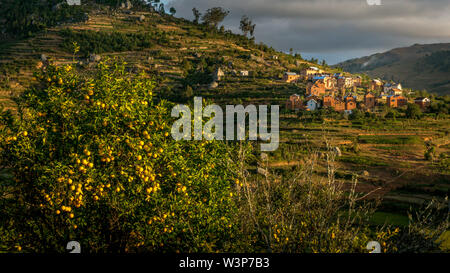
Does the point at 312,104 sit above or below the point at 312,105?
above

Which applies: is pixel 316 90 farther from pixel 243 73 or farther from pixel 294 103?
pixel 243 73

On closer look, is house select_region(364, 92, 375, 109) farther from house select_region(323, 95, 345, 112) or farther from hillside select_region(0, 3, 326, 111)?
hillside select_region(0, 3, 326, 111)

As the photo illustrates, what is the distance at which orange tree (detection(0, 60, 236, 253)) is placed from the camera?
6855mm

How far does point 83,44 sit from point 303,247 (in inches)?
4063

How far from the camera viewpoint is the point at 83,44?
311ft

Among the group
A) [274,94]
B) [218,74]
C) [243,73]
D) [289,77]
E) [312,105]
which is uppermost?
[243,73]

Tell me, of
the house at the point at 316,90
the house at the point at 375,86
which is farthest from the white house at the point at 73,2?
the house at the point at 375,86

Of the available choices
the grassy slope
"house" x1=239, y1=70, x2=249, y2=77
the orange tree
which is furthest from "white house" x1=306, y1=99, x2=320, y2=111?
the orange tree

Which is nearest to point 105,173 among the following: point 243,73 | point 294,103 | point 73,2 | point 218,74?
point 294,103

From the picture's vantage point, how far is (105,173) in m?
6.88

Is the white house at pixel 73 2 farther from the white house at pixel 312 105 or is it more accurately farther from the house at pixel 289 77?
the white house at pixel 312 105

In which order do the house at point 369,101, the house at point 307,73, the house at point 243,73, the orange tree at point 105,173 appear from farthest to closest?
1. the house at point 307,73
2. the house at point 243,73
3. the house at point 369,101
4. the orange tree at point 105,173

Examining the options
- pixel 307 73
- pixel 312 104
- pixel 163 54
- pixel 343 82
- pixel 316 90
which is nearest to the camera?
pixel 312 104

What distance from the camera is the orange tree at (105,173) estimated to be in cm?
686
